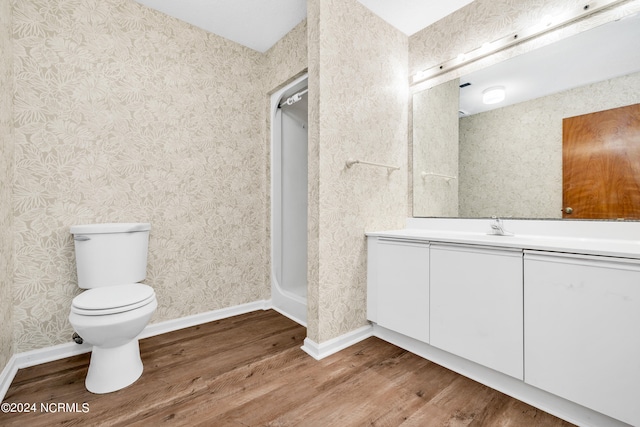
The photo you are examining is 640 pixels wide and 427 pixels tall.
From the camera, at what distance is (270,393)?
53.5 inches

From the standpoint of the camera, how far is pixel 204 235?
2.23 m

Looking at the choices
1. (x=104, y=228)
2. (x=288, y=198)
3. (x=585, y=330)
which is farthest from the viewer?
(x=288, y=198)

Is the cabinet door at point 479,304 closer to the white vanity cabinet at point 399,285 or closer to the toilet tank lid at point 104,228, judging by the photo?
the white vanity cabinet at point 399,285

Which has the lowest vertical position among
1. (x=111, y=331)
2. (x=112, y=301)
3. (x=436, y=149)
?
(x=111, y=331)

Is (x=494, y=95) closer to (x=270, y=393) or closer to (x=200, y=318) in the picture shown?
(x=270, y=393)

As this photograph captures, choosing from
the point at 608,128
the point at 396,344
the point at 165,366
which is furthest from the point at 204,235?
the point at 608,128

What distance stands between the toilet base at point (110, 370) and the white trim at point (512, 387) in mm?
1566

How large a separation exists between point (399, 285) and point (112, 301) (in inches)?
62.0

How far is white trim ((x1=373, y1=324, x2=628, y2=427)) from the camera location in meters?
1.15

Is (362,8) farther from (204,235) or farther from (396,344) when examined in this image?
(396,344)

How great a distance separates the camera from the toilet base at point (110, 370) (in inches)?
53.9

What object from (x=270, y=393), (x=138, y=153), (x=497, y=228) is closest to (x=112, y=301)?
(x=270, y=393)

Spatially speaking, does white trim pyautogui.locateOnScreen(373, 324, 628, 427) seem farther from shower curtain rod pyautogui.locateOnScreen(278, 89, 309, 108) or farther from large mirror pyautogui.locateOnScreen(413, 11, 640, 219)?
shower curtain rod pyautogui.locateOnScreen(278, 89, 309, 108)

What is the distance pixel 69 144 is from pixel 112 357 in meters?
1.29
